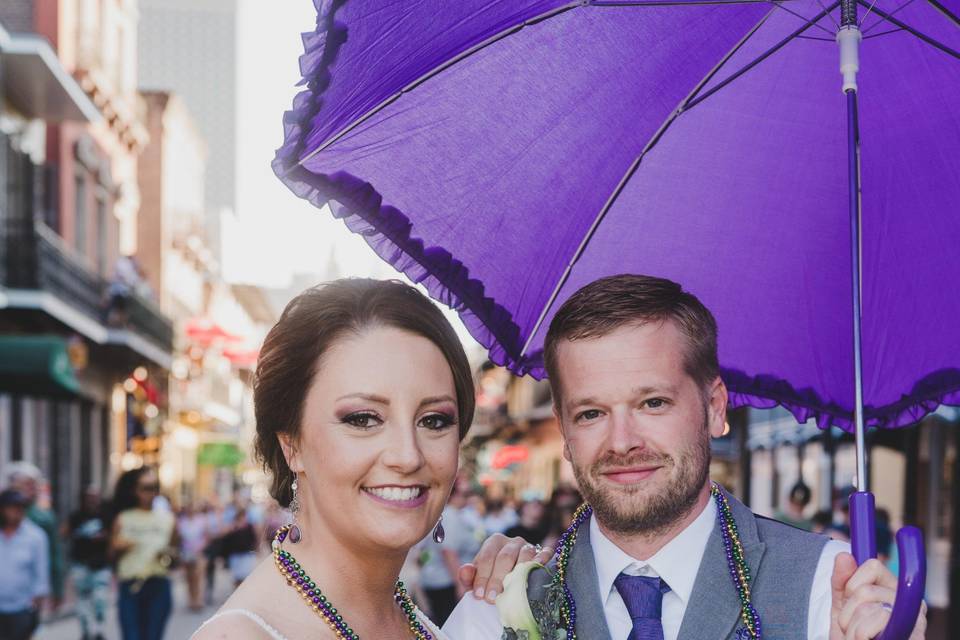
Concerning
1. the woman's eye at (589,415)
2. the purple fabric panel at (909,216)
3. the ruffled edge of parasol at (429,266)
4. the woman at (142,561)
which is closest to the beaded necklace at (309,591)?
the woman's eye at (589,415)

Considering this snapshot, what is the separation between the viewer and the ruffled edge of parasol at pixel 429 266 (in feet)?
8.31

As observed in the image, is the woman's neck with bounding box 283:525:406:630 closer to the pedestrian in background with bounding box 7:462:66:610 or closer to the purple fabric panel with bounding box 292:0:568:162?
the purple fabric panel with bounding box 292:0:568:162

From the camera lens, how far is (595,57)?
290 cm

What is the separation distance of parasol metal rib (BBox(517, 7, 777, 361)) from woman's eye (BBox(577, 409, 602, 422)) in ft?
2.45

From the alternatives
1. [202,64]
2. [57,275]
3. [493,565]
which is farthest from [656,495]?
[202,64]

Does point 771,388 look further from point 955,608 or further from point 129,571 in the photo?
point 955,608

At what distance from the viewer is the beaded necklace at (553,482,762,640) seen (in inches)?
91.7

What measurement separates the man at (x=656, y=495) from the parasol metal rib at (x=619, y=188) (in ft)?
2.10

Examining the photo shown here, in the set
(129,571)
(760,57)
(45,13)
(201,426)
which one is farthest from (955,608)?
(201,426)

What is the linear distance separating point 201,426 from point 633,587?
36.7m

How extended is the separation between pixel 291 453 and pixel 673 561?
86 cm

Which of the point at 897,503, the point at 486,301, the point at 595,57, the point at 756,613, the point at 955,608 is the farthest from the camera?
the point at 897,503

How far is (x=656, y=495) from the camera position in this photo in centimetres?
242

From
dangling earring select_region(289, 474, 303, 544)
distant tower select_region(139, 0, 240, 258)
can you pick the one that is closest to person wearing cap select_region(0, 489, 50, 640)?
dangling earring select_region(289, 474, 303, 544)
